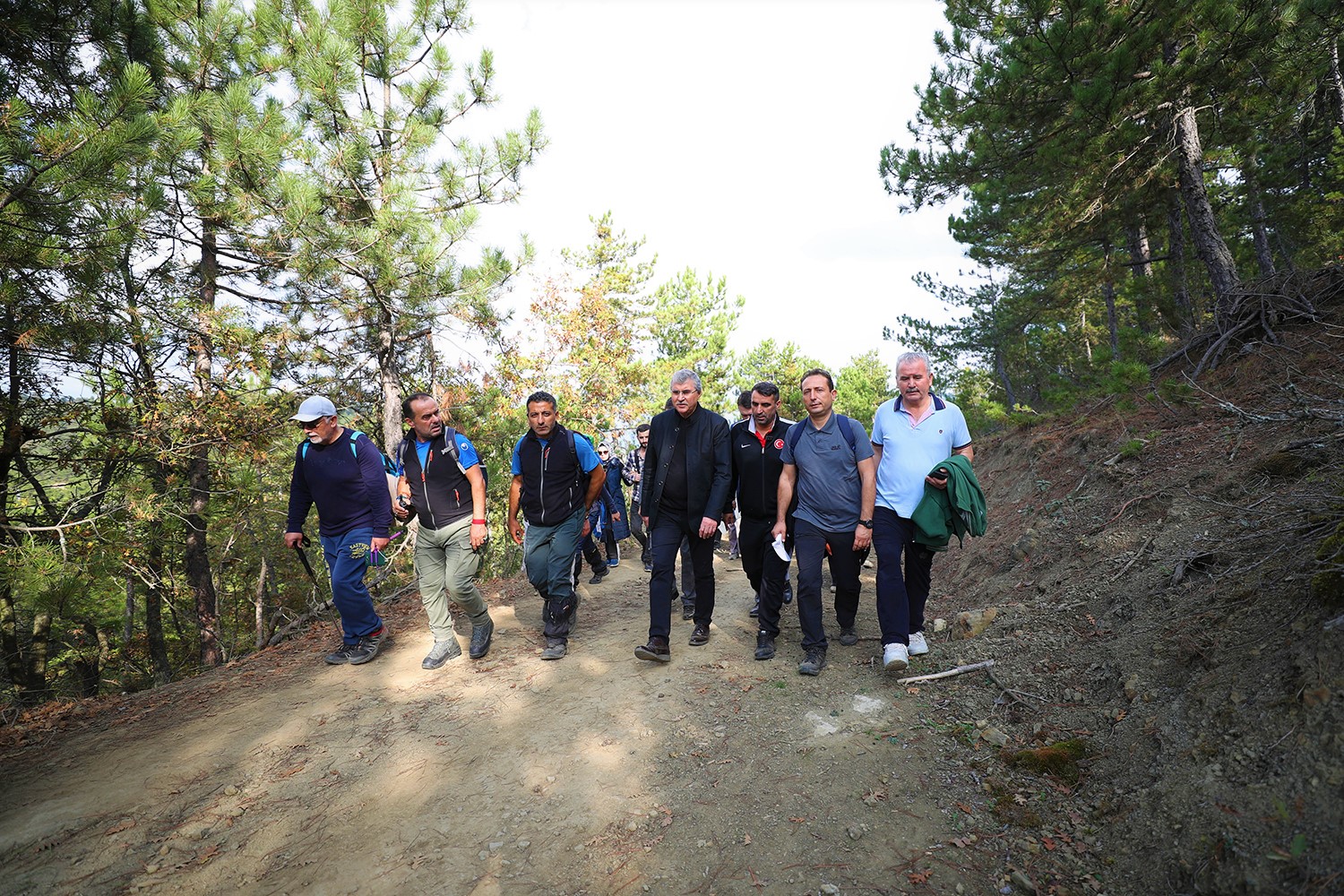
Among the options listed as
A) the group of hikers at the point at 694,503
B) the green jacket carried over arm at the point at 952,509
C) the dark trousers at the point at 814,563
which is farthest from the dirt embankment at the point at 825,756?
the green jacket carried over arm at the point at 952,509

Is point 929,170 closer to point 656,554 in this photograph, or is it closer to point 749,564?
point 749,564

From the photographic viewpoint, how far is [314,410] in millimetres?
5082

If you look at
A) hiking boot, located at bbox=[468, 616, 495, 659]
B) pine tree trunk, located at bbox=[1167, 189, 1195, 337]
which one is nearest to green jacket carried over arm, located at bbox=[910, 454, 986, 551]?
hiking boot, located at bbox=[468, 616, 495, 659]

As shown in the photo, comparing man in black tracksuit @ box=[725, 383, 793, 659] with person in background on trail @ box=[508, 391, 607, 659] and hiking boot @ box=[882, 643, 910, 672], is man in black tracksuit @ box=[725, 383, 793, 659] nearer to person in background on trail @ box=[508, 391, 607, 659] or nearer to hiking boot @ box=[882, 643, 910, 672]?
hiking boot @ box=[882, 643, 910, 672]

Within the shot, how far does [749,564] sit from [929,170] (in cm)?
816

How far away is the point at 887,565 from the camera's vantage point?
172 inches

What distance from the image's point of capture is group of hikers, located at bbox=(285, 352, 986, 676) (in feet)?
14.8

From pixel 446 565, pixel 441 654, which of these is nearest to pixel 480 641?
pixel 441 654

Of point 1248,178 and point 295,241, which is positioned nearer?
point 295,241

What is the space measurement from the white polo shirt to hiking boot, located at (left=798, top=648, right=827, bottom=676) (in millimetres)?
1234

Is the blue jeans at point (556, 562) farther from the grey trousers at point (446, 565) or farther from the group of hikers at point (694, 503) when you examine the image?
the grey trousers at point (446, 565)

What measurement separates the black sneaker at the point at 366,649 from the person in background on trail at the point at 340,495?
0.44 meters

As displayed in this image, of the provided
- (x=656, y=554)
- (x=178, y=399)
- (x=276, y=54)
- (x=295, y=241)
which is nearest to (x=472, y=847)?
(x=656, y=554)

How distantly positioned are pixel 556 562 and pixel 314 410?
7.97ft
